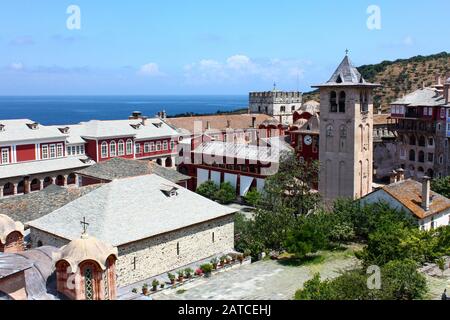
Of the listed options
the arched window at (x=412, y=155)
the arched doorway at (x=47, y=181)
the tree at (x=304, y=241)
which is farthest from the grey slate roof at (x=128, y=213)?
the arched window at (x=412, y=155)

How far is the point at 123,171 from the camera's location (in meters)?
42.7

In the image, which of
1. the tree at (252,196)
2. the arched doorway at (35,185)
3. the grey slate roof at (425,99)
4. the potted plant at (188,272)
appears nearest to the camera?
the potted plant at (188,272)

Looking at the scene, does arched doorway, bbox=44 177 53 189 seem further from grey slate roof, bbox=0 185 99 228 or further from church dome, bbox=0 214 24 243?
church dome, bbox=0 214 24 243

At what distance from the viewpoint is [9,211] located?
31.0 meters

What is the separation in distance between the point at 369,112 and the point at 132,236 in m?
23.4

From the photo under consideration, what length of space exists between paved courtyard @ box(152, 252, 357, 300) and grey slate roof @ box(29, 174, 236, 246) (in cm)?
341

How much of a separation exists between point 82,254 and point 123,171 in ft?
86.6

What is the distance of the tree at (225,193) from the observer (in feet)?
155

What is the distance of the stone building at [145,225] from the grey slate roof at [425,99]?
3310 cm

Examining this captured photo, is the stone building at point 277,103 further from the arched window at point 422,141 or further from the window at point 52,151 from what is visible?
the window at point 52,151

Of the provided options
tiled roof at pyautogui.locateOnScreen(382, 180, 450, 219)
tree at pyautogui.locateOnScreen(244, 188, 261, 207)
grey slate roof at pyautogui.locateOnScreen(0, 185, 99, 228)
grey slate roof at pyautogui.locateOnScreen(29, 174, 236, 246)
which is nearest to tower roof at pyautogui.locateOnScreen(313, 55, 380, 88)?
tiled roof at pyautogui.locateOnScreen(382, 180, 450, 219)

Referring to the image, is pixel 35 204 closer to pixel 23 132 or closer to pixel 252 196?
pixel 23 132

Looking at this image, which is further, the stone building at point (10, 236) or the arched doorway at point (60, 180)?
the arched doorway at point (60, 180)

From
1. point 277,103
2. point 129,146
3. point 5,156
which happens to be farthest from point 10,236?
point 277,103
